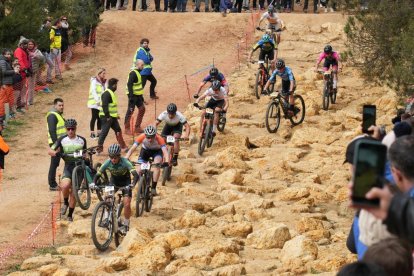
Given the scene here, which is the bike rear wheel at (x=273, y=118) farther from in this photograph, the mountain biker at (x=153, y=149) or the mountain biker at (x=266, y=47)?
the mountain biker at (x=153, y=149)

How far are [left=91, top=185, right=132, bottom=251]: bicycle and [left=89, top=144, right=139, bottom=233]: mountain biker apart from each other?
4.1 inches

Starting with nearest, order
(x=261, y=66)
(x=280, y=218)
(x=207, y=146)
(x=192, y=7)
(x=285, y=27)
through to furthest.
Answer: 1. (x=280, y=218)
2. (x=207, y=146)
3. (x=261, y=66)
4. (x=285, y=27)
5. (x=192, y=7)

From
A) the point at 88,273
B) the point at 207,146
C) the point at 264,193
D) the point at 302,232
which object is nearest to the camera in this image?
the point at 88,273

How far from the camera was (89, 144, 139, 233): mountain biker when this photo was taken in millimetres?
14727

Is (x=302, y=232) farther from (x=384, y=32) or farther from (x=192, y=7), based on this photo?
(x=192, y=7)

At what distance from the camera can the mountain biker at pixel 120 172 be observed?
14.7 meters

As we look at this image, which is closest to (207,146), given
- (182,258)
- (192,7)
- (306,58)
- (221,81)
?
(221,81)

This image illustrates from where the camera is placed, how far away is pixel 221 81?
69.7ft

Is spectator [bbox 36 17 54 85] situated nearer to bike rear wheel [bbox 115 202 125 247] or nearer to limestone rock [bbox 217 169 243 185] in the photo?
limestone rock [bbox 217 169 243 185]

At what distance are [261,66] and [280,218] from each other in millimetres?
9134

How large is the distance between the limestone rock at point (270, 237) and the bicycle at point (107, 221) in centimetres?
209

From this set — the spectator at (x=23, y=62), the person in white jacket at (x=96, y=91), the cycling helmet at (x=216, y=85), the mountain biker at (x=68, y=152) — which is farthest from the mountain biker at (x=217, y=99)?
the spectator at (x=23, y=62)

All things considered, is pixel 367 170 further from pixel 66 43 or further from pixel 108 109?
pixel 66 43

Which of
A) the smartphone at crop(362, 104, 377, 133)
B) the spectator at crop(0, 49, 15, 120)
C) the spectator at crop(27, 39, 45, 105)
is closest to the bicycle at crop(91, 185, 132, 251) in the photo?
the smartphone at crop(362, 104, 377, 133)
